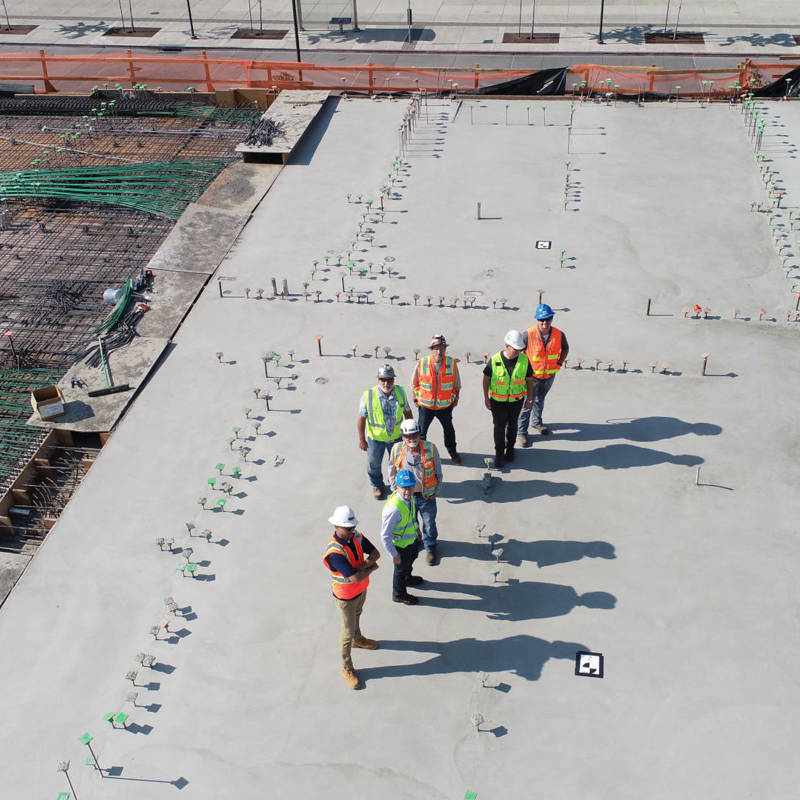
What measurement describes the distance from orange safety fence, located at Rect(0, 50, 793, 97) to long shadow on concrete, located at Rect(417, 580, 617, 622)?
1389 centimetres

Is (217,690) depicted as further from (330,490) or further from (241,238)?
(241,238)

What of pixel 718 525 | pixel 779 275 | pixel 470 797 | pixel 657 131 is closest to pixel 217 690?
pixel 470 797

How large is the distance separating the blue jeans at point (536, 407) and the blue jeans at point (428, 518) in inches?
82.4

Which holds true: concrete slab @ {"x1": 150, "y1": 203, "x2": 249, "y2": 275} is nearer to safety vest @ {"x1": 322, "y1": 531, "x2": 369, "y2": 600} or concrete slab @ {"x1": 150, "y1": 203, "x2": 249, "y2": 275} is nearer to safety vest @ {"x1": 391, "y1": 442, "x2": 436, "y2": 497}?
safety vest @ {"x1": 391, "y1": 442, "x2": 436, "y2": 497}

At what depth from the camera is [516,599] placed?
31.0ft

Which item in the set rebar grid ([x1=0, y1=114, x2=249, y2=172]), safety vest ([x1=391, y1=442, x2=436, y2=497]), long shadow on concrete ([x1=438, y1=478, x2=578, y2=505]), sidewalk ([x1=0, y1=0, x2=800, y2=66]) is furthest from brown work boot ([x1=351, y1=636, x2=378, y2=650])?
sidewalk ([x1=0, y1=0, x2=800, y2=66])

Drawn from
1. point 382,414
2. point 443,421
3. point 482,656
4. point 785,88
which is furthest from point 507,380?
point 785,88

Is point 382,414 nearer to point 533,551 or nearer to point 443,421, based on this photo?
point 443,421

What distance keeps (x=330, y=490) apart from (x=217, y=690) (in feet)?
9.01

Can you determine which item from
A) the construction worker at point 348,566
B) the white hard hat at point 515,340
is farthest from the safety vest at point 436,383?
the construction worker at point 348,566

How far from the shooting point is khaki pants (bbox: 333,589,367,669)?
832cm

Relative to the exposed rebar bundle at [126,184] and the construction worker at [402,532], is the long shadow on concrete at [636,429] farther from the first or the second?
the exposed rebar bundle at [126,184]

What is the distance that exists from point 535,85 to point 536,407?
11.6 m

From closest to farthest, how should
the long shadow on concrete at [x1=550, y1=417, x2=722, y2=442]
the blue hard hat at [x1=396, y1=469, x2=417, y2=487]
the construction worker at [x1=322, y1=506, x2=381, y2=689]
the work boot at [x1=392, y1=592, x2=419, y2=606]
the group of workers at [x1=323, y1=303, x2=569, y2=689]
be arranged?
the construction worker at [x1=322, y1=506, x2=381, y2=689] → the group of workers at [x1=323, y1=303, x2=569, y2=689] → the blue hard hat at [x1=396, y1=469, x2=417, y2=487] → the work boot at [x1=392, y1=592, x2=419, y2=606] → the long shadow on concrete at [x1=550, y1=417, x2=722, y2=442]
